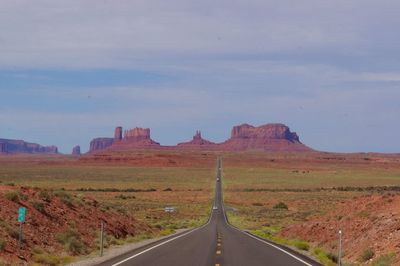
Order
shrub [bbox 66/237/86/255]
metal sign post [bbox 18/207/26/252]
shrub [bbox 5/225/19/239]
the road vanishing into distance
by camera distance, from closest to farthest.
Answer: metal sign post [bbox 18/207/26/252] → the road vanishing into distance → shrub [bbox 5/225/19/239] → shrub [bbox 66/237/86/255]

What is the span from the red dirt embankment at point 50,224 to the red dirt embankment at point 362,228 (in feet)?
30.6

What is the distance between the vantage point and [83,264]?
1689cm

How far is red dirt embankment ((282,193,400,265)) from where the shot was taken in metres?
19.4

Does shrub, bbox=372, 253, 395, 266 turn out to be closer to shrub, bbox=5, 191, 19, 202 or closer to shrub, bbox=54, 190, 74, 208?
shrub, bbox=5, 191, 19, 202

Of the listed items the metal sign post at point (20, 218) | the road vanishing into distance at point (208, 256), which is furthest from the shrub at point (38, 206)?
the metal sign post at point (20, 218)

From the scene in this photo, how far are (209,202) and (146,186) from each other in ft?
89.6

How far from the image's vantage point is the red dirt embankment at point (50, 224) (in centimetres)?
1864

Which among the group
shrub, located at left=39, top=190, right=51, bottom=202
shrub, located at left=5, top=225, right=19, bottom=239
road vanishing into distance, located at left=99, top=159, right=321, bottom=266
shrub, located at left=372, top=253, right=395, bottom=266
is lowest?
road vanishing into distance, located at left=99, top=159, right=321, bottom=266

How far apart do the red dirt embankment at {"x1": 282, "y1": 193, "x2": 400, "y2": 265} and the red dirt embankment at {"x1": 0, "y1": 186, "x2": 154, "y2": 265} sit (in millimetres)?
9339

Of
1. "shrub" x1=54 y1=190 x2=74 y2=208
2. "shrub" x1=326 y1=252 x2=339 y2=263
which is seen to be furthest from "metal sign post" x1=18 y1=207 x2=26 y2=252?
"shrub" x1=326 y1=252 x2=339 y2=263

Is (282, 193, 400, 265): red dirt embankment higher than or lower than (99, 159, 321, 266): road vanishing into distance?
higher

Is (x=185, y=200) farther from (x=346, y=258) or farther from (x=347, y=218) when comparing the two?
(x=346, y=258)

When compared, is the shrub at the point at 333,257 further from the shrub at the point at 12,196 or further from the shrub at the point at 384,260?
the shrub at the point at 12,196

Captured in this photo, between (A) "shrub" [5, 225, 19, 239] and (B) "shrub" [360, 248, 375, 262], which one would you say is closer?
(B) "shrub" [360, 248, 375, 262]
